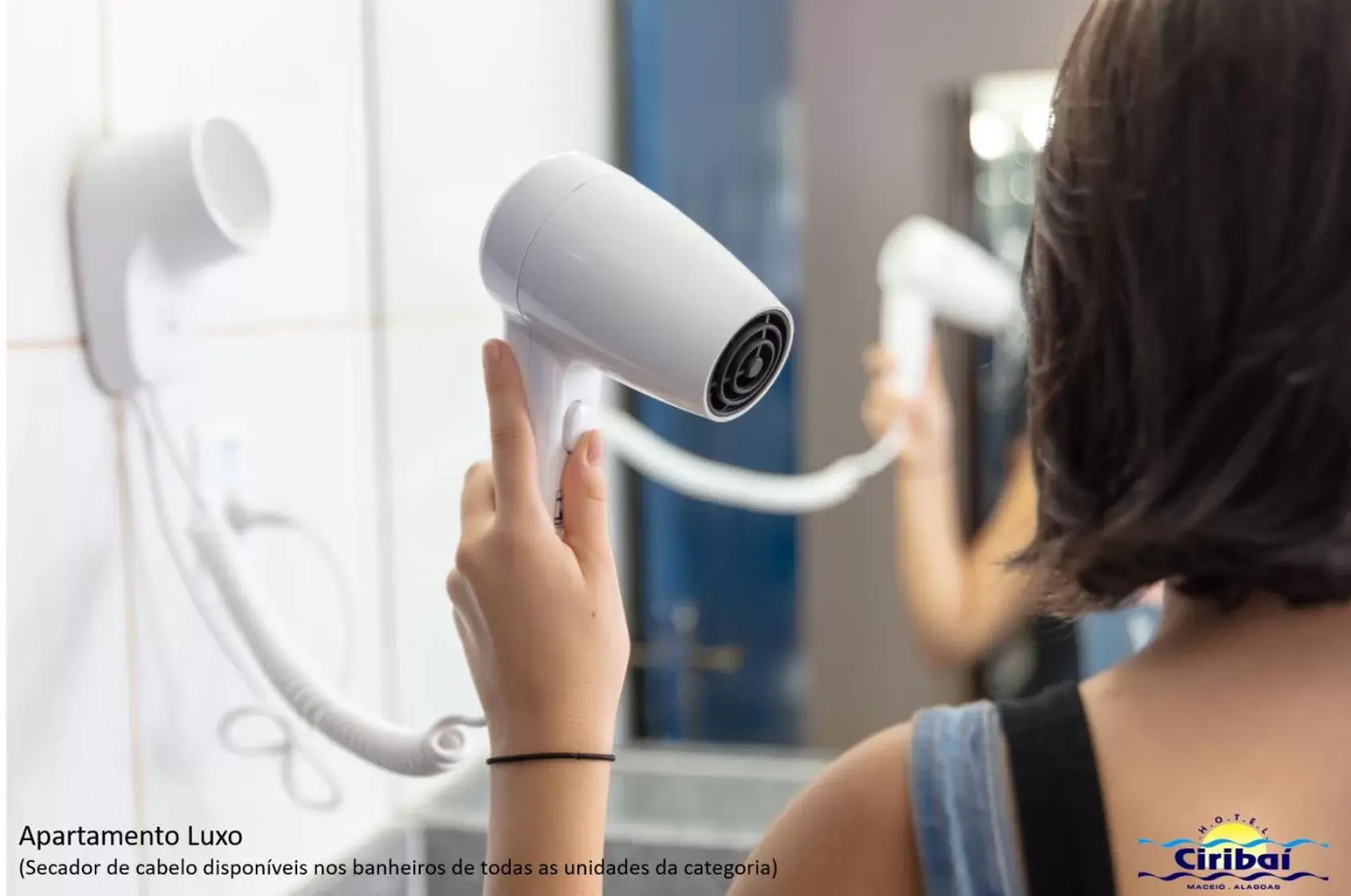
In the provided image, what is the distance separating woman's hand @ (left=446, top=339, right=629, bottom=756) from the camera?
0.46m

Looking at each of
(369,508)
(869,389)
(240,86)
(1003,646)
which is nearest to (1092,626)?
(1003,646)

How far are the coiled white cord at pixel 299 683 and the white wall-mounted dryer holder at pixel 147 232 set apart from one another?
70mm

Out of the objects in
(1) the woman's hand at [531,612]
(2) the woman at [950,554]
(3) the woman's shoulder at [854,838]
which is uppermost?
(1) the woman's hand at [531,612]

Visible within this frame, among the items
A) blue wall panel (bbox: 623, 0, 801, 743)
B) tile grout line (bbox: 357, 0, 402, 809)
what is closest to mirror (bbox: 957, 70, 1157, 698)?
blue wall panel (bbox: 623, 0, 801, 743)

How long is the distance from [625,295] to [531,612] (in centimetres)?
13

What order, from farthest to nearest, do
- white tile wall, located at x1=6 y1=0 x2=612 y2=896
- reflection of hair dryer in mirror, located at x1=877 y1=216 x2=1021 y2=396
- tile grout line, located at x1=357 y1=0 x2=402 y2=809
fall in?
reflection of hair dryer in mirror, located at x1=877 y1=216 x2=1021 y2=396 < tile grout line, located at x1=357 y1=0 x2=402 y2=809 < white tile wall, located at x1=6 y1=0 x2=612 y2=896

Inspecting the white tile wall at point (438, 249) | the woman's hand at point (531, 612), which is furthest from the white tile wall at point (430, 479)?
the woman's hand at point (531, 612)

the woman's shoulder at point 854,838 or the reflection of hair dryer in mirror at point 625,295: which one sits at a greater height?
the reflection of hair dryer in mirror at point 625,295

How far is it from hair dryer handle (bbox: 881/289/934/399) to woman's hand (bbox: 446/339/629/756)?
0.53 meters

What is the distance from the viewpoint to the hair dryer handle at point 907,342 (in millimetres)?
949

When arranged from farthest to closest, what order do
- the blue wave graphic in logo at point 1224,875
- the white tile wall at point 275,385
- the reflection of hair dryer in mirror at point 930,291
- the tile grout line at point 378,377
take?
the reflection of hair dryer in mirror at point 930,291, the tile grout line at point 378,377, the white tile wall at point 275,385, the blue wave graphic in logo at point 1224,875

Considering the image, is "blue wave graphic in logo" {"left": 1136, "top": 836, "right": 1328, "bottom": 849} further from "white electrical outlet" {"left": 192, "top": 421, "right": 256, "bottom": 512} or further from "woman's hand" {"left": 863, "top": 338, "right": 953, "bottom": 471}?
"woman's hand" {"left": 863, "top": 338, "right": 953, "bottom": 471}

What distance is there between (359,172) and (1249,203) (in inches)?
20.8

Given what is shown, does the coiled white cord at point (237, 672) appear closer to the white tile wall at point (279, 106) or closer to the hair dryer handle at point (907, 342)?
the white tile wall at point (279, 106)
